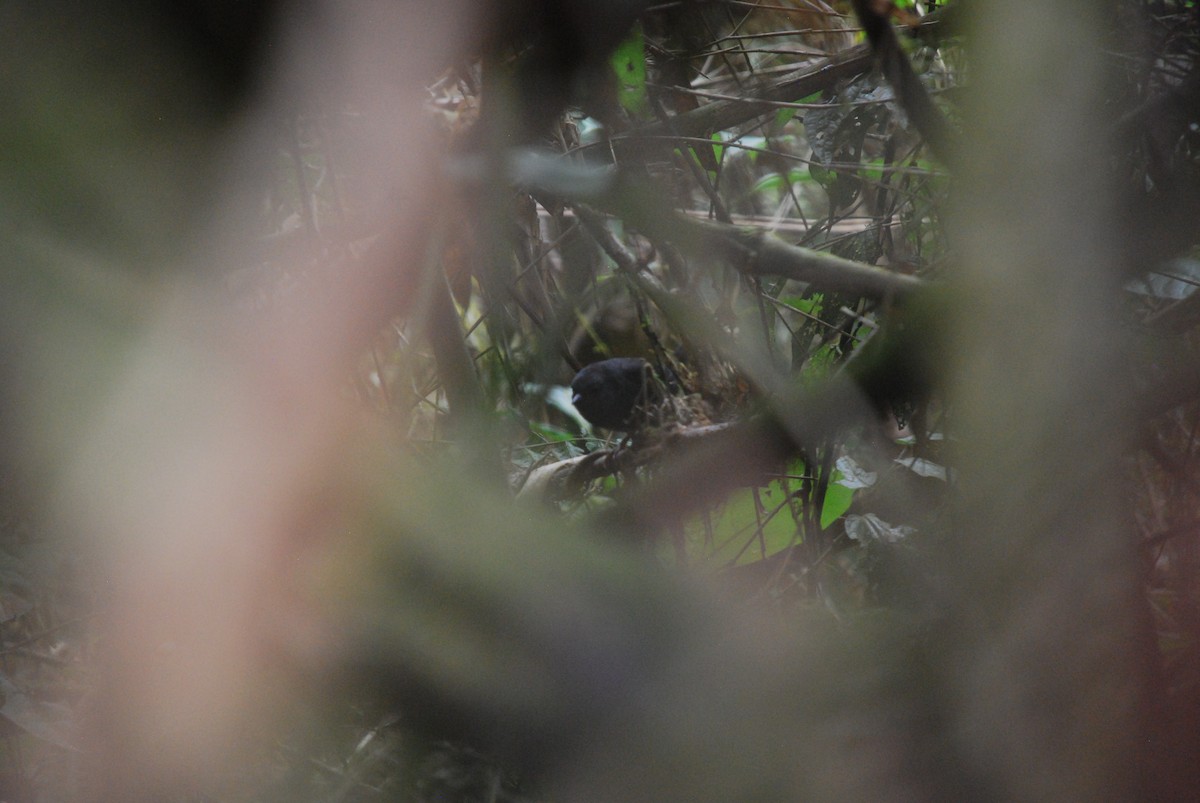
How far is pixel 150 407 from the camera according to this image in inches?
36.5

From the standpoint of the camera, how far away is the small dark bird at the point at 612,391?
102cm

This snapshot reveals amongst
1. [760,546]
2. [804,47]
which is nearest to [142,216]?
[760,546]

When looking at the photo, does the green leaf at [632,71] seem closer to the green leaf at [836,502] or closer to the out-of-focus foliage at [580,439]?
the out-of-focus foliage at [580,439]

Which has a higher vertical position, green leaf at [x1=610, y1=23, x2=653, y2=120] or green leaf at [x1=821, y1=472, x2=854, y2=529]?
green leaf at [x1=610, y1=23, x2=653, y2=120]

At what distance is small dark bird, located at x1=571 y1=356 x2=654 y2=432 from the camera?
1.02 m

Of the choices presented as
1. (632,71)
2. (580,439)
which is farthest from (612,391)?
(632,71)

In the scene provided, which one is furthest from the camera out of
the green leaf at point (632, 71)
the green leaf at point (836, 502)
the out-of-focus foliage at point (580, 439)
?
the green leaf at point (836, 502)

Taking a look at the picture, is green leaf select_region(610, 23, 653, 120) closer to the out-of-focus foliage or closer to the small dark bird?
the out-of-focus foliage

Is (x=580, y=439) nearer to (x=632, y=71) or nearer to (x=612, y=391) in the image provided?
(x=612, y=391)

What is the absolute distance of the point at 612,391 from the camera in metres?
1.02

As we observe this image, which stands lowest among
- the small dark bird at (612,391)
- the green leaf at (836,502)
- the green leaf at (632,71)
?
the green leaf at (836,502)

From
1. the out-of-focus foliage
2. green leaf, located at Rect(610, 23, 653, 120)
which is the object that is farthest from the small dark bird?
green leaf, located at Rect(610, 23, 653, 120)

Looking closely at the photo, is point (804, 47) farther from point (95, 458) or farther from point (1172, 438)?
point (95, 458)

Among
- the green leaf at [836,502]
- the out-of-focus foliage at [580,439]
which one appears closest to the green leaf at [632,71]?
the out-of-focus foliage at [580,439]
